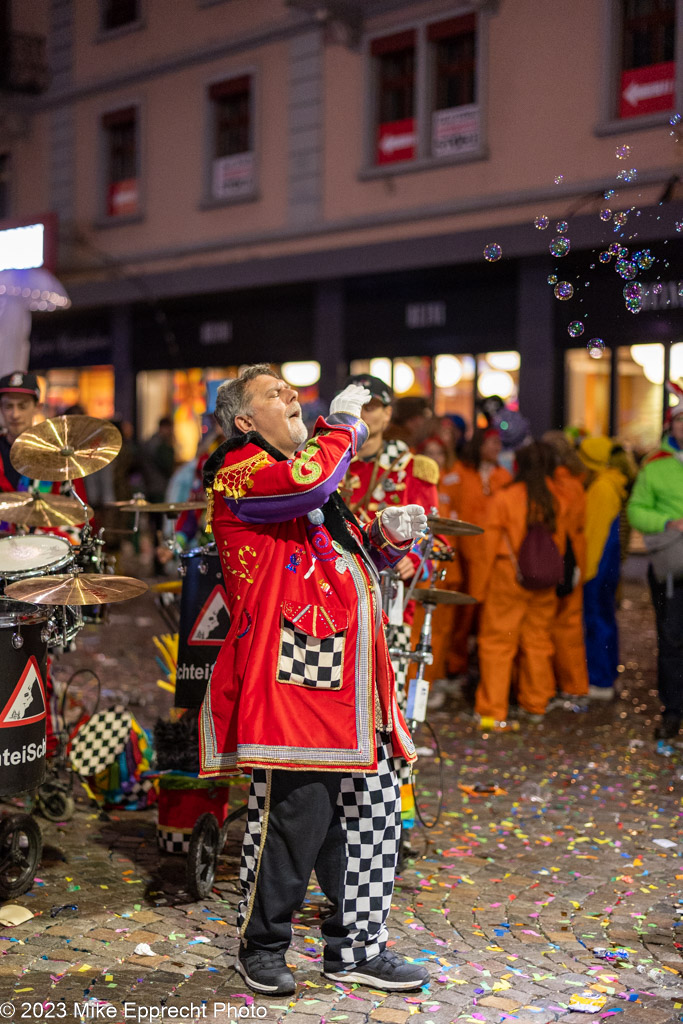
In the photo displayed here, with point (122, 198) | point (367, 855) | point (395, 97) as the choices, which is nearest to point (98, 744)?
point (367, 855)

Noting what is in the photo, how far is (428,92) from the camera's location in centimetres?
1677

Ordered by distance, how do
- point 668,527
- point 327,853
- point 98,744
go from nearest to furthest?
1. point 327,853
2. point 98,744
3. point 668,527

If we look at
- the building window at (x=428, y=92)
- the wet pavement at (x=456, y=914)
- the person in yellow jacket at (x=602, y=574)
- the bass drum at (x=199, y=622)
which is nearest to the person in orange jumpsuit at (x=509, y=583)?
the person in yellow jacket at (x=602, y=574)

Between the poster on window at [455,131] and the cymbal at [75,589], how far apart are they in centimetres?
1293

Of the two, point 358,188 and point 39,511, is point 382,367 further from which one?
point 39,511

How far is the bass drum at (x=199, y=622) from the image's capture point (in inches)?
200

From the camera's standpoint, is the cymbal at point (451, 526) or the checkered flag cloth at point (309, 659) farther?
the cymbal at point (451, 526)

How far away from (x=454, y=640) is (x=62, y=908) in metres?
5.03

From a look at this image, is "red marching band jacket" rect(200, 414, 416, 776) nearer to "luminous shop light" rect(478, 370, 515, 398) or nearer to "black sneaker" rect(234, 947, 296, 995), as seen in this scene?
"black sneaker" rect(234, 947, 296, 995)

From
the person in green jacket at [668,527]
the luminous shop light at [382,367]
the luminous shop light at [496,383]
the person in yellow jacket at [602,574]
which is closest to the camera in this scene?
the person in green jacket at [668,527]

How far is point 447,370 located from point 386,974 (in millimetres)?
14172

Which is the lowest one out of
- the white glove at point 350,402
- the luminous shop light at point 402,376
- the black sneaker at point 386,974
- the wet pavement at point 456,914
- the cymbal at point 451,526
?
the wet pavement at point 456,914

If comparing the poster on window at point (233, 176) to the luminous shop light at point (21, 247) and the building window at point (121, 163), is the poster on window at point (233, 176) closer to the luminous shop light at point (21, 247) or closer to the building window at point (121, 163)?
the building window at point (121, 163)

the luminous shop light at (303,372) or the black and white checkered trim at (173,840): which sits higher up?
the luminous shop light at (303,372)
